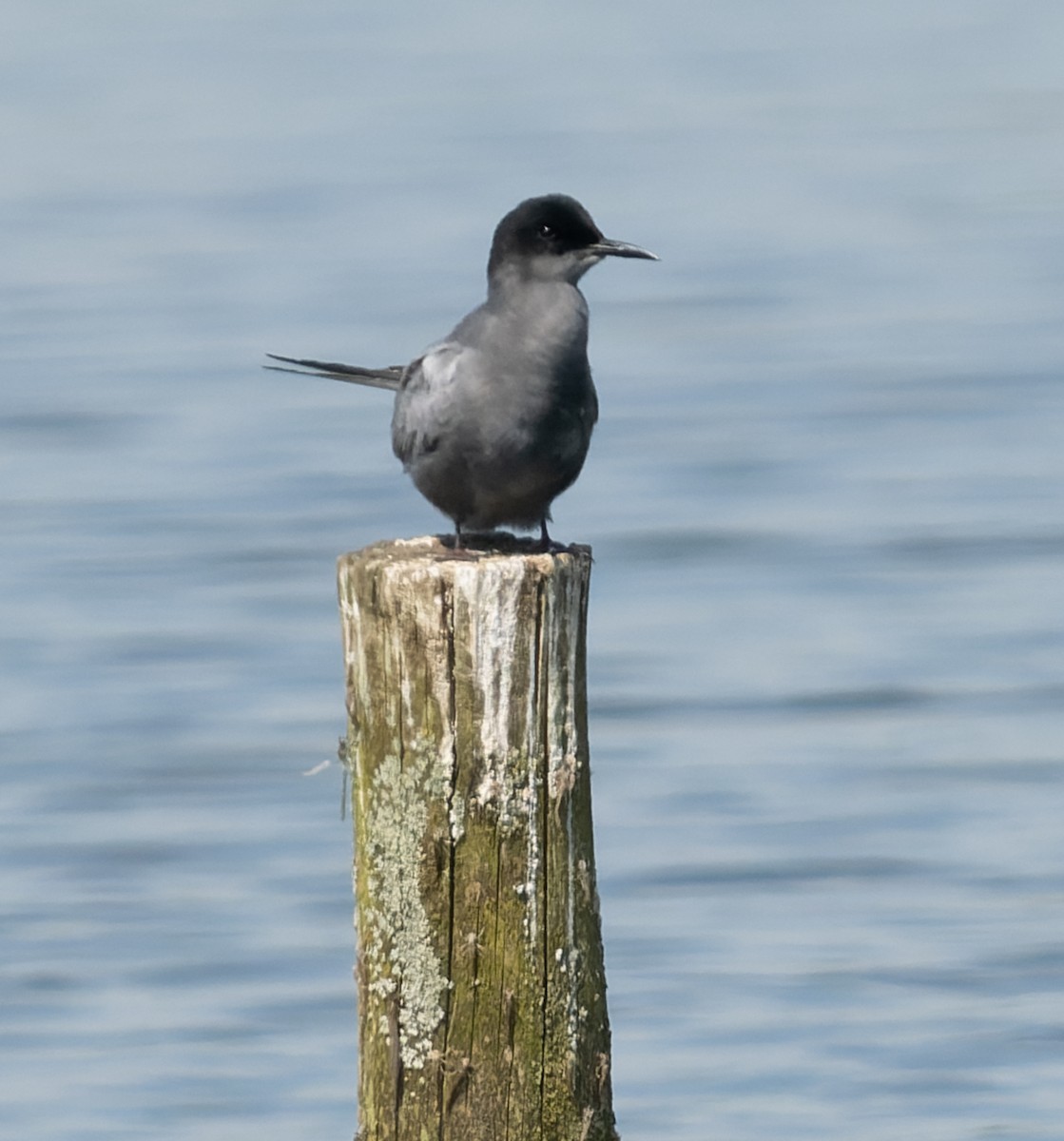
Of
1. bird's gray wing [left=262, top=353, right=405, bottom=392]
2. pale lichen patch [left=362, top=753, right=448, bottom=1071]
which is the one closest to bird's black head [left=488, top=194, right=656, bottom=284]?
bird's gray wing [left=262, top=353, right=405, bottom=392]

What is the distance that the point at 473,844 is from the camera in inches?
224

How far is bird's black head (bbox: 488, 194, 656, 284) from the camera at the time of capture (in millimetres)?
6762

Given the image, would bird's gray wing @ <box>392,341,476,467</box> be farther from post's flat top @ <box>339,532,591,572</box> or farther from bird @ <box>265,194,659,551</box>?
post's flat top @ <box>339,532,591,572</box>

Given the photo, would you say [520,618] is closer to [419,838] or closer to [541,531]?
[419,838]

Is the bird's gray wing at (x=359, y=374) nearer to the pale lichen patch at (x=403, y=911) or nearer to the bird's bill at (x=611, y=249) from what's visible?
the bird's bill at (x=611, y=249)

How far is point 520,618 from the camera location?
5.59 m

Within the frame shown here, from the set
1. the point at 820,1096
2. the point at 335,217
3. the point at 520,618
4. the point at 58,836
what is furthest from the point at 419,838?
the point at 335,217

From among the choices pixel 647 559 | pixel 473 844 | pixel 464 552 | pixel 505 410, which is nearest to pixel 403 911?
pixel 473 844

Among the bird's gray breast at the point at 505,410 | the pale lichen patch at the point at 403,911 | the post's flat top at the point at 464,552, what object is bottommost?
the pale lichen patch at the point at 403,911

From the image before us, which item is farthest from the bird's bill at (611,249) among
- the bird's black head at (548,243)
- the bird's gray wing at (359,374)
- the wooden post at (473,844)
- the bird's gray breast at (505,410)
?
the wooden post at (473,844)

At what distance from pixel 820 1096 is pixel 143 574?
7.31m

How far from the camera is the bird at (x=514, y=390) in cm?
658

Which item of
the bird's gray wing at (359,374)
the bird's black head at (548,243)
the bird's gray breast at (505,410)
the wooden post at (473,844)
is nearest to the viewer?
the wooden post at (473,844)

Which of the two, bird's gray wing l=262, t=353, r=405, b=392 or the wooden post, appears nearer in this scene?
the wooden post
